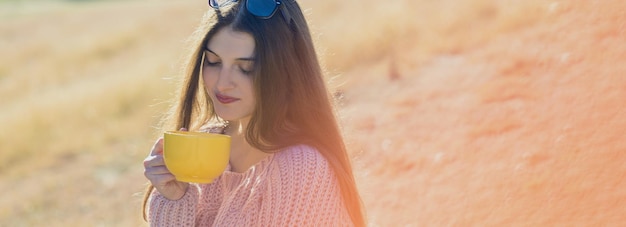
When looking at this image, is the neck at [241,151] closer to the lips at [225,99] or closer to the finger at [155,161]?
the lips at [225,99]

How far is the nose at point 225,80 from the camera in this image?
251 centimetres

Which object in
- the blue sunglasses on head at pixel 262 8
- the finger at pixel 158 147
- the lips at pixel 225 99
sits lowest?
the finger at pixel 158 147

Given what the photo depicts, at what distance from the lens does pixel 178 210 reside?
8.70 feet

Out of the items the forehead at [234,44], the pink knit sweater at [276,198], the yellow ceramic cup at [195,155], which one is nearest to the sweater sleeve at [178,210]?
the pink knit sweater at [276,198]

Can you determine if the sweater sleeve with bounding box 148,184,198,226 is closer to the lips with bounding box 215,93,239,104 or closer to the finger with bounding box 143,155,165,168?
the finger with bounding box 143,155,165,168

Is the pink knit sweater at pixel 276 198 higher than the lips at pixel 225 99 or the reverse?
the reverse

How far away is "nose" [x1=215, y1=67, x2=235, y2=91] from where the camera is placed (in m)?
2.51

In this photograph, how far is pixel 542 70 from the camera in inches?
163

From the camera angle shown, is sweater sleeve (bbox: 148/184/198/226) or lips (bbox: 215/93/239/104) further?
sweater sleeve (bbox: 148/184/198/226)

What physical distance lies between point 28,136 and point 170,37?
577cm

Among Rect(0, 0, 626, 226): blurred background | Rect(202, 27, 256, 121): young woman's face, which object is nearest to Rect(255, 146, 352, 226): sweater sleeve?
Rect(202, 27, 256, 121): young woman's face

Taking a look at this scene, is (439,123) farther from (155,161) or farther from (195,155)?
(195,155)

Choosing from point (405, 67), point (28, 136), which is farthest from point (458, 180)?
point (28, 136)

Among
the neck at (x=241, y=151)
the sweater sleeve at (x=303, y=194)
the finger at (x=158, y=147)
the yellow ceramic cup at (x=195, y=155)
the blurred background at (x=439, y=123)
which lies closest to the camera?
the yellow ceramic cup at (x=195, y=155)
